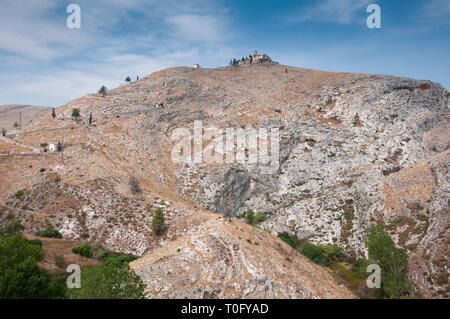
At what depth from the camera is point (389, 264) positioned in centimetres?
3212

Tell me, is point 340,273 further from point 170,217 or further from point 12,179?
point 12,179

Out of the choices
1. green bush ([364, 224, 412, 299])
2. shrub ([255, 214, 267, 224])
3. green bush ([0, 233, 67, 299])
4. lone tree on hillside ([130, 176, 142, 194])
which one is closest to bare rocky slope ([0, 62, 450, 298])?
lone tree on hillside ([130, 176, 142, 194])

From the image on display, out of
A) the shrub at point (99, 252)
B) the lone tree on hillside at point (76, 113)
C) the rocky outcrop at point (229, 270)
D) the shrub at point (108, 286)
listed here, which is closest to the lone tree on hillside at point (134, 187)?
the shrub at point (99, 252)

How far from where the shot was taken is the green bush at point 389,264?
94.3 ft

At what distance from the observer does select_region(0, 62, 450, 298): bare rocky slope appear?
30.7 metres

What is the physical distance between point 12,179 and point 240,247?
48.9m

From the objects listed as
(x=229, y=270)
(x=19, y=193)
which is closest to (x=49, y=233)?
(x=19, y=193)

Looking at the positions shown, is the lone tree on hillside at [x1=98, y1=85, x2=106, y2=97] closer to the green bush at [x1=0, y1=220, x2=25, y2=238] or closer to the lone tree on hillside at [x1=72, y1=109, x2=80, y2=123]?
the lone tree on hillside at [x1=72, y1=109, x2=80, y2=123]

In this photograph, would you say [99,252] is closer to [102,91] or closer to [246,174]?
[246,174]

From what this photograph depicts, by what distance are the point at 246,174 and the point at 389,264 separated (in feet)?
141
